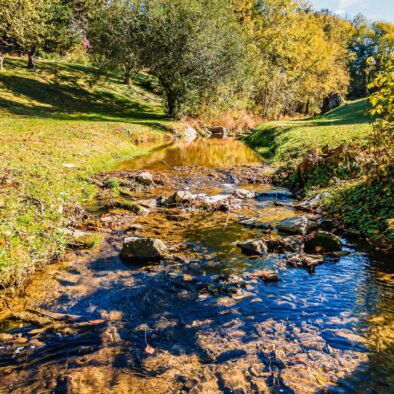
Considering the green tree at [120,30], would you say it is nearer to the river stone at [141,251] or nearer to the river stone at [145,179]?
the river stone at [145,179]

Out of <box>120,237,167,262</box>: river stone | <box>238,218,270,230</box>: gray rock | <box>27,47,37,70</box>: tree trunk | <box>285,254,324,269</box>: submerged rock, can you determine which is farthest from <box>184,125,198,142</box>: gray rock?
<box>285,254,324,269</box>: submerged rock

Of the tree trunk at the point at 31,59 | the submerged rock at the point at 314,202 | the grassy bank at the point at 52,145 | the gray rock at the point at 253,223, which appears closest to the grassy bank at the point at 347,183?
the submerged rock at the point at 314,202

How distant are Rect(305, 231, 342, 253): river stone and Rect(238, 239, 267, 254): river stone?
121 centimetres

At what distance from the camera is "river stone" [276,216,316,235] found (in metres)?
10.4

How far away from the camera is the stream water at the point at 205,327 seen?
4766 mm

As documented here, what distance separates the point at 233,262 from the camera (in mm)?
8547

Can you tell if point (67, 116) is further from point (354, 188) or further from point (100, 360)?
point (100, 360)

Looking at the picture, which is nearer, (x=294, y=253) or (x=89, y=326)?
(x=89, y=326)

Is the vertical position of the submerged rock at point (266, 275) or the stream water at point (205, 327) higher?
the submerged rock at point (266, 275)

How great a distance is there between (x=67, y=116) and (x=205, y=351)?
33.6 m

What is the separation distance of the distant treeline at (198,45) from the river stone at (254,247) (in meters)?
23.4

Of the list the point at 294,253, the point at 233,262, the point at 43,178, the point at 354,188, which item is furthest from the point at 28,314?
the point at 354,188

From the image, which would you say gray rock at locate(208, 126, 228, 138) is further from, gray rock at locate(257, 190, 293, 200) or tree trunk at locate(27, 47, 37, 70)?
gray rock at locate(257, 190, 293, 200)

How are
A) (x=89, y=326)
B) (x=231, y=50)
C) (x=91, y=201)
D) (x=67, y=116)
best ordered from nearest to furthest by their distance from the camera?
1. (x=89, y=326)
2. (x=91, y=201)
3. (x=67, y=116)
4. (x=231, y=50)
